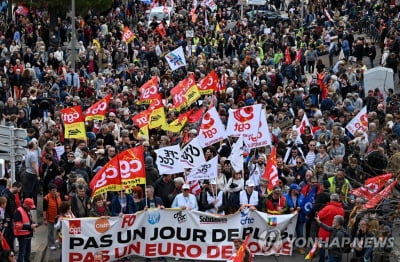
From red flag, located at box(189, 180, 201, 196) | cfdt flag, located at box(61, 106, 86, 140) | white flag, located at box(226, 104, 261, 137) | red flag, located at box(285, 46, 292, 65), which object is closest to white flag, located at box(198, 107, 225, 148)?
white flag, located at box(226, 104, 261, 137)

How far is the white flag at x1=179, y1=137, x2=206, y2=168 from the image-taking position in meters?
20.8

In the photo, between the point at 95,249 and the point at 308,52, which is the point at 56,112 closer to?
the point at 95,249

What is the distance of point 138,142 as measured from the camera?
24.0 metres

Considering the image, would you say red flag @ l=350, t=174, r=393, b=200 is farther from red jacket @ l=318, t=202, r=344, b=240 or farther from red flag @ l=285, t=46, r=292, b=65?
red flag @ l=285, t=46, r=292, b=65

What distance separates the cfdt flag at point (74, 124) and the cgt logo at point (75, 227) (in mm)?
5478

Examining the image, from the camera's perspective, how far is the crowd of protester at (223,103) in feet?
64.6

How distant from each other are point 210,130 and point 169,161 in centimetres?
241

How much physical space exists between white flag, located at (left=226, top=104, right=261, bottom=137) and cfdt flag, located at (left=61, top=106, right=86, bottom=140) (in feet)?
10.4

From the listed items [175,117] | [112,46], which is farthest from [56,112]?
[112,46]

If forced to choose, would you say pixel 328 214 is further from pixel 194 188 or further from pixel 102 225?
pixel 102 225

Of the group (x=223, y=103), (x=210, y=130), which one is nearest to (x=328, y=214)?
(x=210, y=130)

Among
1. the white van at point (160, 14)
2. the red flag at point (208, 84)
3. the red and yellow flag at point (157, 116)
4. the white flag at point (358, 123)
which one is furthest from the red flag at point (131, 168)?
the white van at point (160, 14)

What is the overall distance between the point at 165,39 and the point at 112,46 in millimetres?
2613

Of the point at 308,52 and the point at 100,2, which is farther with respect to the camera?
the point at 100,2
